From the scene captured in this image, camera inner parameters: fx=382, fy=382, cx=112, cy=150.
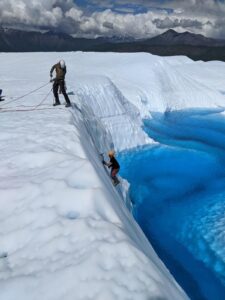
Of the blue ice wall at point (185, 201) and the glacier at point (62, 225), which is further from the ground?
the glacier at point (62, 225)

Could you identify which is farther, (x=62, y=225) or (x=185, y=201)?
(x=185, y=201)

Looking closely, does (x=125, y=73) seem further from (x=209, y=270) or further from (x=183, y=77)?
(x=209, y=270)

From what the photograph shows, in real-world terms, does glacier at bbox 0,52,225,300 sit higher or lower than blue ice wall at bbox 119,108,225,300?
higher

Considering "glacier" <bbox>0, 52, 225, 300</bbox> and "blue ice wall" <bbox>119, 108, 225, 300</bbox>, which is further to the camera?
"blue ice wall" <bbox>119, 108, 225, 300</bbox>

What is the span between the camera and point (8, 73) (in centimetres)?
3109

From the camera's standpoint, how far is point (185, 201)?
16.1m

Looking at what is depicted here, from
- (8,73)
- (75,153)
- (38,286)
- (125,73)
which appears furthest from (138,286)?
(125,73)

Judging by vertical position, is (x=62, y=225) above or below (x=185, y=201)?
above

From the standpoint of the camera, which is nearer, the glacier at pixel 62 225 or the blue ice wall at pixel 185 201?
the glacier at pixel 62 225

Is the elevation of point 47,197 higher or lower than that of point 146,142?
higher

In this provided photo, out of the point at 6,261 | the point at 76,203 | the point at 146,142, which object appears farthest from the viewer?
the point at 146,142

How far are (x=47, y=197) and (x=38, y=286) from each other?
233 cm

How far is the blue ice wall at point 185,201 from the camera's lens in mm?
11430

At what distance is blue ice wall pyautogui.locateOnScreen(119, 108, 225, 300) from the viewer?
11.4 meters
